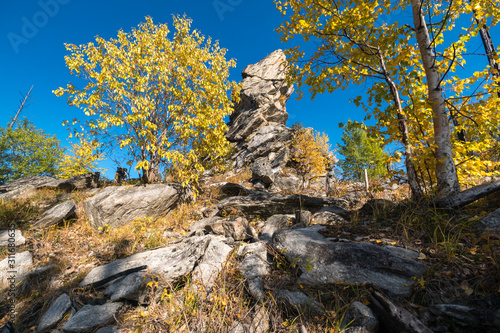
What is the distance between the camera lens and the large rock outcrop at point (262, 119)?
61.0 feet

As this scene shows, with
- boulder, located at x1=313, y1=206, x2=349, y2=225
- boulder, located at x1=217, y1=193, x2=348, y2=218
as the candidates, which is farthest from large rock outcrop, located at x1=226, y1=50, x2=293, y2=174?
boulder, located at x1=313, y1=206, x2=349, y2=225

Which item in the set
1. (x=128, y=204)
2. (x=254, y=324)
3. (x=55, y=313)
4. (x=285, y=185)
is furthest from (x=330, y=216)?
(x=285, y=185)

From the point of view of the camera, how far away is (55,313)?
2736 mm

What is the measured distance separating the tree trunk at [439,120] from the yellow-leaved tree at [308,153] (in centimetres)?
1027

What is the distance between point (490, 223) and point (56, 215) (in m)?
9.45

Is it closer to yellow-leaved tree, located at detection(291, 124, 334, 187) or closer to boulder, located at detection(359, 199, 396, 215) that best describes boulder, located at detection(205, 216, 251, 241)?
boulder, located at detection(359, 199, 396, 215)

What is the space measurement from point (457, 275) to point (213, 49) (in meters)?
10.3

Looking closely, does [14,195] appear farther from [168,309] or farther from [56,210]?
[168,309]

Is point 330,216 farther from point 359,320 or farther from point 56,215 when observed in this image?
point 56,215

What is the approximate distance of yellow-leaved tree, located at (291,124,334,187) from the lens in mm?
15078

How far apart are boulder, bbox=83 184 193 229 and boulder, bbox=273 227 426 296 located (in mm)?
4770

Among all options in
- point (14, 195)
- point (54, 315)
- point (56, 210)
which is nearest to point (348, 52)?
point (54, 315)

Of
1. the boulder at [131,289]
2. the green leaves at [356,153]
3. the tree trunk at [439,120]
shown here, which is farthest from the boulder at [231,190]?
the green leaves at [356,153]

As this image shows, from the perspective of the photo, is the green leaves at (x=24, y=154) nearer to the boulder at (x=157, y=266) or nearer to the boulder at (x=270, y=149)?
the boulder at (x=270, y=149)
